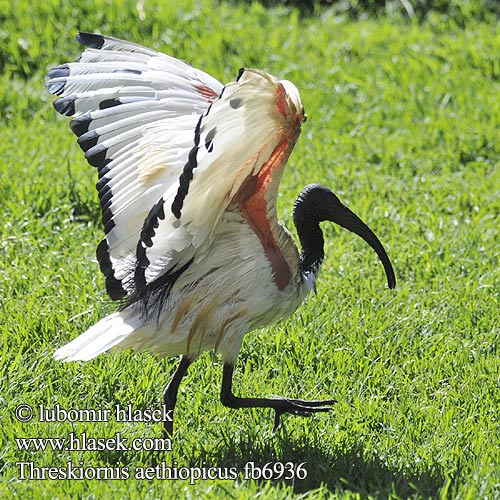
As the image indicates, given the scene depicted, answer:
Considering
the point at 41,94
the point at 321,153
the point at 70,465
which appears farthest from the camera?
the point at 41,94

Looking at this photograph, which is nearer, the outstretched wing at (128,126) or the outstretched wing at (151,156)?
the outstretched wing at (151,156)

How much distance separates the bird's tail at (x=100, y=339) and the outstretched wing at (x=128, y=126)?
19 centimetres

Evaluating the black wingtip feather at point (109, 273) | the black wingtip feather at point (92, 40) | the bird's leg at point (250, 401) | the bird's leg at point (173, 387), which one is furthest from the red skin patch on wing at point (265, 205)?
the black wingtip feather at point (92, 40)

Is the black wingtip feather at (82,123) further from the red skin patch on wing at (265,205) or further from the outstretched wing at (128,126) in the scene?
the red skin patch on wing at (265,205)

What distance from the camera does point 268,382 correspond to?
17.3 ft

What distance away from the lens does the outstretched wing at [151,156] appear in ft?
13.6

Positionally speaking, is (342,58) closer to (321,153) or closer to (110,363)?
(321,153)

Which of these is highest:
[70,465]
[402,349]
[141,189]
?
[141,189]

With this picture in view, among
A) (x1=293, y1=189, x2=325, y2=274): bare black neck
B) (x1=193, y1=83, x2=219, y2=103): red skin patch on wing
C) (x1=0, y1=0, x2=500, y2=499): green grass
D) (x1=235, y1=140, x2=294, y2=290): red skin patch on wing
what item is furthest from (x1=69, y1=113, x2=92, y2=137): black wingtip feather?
(x1=0, y1=0, x2=500, y2=499): green grass

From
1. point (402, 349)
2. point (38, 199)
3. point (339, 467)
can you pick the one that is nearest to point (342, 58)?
point (38, 199)

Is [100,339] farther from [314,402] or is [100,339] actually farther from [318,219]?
[318,219]

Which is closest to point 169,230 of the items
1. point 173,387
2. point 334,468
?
point 173,387

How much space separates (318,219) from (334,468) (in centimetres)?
115

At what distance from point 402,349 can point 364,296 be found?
0.55 m
